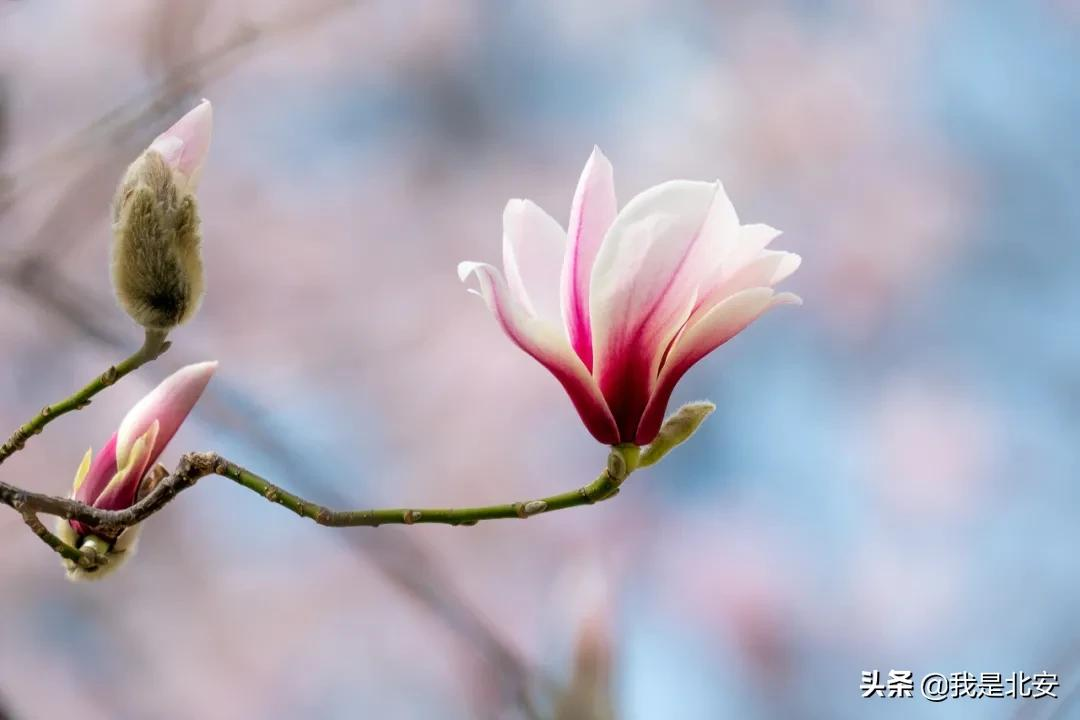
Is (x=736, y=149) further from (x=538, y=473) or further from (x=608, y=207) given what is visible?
(x=608, y=207)

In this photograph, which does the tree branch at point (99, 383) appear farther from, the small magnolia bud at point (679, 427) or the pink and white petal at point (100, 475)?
the small magnolia bud at point (679, 427)

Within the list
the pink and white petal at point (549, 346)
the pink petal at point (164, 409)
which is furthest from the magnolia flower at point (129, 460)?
the pink and white petal at point (549, 346)

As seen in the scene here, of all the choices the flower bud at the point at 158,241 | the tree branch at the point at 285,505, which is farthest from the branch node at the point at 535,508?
the flower bud at the point at 158,241

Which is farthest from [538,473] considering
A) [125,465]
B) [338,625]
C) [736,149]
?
[125,465]

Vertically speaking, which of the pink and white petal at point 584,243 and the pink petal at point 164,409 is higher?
the pink and white petal at point 584,243

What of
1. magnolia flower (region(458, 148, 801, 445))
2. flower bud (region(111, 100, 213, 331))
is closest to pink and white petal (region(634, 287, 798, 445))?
magnolia flower (region(458, 148, 801, 445))

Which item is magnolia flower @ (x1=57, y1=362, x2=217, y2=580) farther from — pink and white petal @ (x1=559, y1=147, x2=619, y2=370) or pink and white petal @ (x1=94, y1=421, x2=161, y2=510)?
pink and white petal @ (x1=559, y1=147, x2=619, y2=370)

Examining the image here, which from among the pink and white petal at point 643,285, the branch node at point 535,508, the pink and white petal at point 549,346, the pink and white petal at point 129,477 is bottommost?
the branch node at point 535,508
